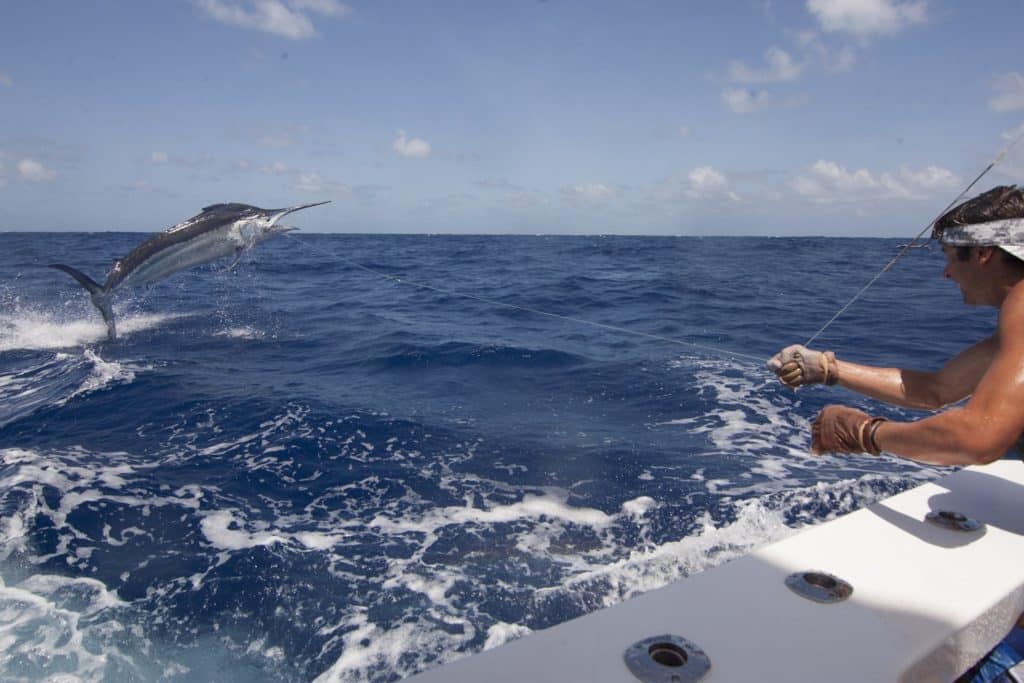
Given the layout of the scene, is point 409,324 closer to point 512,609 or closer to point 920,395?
point 512,609

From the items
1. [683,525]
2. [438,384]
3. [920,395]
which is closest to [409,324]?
[438,384]

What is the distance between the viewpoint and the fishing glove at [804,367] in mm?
2252

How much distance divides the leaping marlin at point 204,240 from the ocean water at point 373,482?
5.35 ft

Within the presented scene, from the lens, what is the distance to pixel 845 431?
1948 millimetres

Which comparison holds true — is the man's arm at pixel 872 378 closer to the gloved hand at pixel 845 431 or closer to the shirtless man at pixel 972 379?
the shirtless man at pixel 972 379

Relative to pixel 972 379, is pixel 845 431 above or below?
below

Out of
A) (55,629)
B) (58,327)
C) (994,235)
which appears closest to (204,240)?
(55,629)

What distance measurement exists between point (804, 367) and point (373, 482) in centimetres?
350

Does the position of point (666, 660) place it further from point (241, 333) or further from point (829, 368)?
point (241, 333)

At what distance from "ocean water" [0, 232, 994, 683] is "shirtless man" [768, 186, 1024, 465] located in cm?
168

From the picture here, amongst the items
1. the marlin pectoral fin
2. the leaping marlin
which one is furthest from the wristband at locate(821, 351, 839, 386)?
the marlin pectoral fin

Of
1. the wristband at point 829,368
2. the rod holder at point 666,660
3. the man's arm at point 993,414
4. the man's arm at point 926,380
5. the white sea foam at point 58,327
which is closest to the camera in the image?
the rod holder at point 666,660

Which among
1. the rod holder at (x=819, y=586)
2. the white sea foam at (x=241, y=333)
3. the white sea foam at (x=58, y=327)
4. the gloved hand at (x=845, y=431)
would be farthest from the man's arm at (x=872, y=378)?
the white sea foam at (x=58, y=327)

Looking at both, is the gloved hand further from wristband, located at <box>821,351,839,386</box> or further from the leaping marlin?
the leaping marlin
